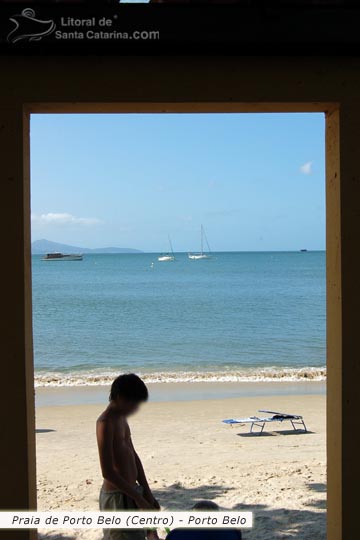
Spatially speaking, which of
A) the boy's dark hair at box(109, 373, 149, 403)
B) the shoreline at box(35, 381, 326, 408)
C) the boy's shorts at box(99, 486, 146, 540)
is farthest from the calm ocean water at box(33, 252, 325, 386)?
the boy's dark hair at box(109, 373, 149, 403)

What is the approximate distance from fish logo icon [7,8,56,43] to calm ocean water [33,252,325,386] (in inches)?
648

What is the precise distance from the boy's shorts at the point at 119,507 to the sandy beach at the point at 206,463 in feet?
6.96

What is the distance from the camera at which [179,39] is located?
133 inches

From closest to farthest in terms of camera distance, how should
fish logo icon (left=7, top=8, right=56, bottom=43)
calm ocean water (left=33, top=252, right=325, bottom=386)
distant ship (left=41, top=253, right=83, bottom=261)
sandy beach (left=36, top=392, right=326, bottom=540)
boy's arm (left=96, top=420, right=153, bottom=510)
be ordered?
fish logo icon (left=7, top=8, right=56, bottom=43), boy's arm (left=96, top=420, right=153, bottom=510), sandy beach (left=36, top=392, right=326, bottom=540), calm ocean water (left=33, top=252, right=325, bottom=386), distant ship (left=41, top=253, right=83, bottom=261)

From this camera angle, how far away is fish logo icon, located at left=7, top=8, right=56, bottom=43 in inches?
131

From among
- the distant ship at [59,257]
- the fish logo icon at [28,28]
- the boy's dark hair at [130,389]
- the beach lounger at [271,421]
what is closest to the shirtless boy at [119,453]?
the boy's dark hair at [130,389]

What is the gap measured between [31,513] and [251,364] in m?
19.9

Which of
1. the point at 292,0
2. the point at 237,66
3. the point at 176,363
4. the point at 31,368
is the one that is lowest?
the point at 176,363

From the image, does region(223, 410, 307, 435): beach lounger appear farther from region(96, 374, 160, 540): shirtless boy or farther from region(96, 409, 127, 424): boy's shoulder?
region(96, 409, 127, 424): boy's shoulder

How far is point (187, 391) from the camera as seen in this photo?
17.2 meters

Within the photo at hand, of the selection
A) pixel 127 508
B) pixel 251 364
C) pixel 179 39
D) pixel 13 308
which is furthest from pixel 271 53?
pixel 251 364

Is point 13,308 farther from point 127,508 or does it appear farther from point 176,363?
point 176,363

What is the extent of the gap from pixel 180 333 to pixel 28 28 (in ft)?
94.5

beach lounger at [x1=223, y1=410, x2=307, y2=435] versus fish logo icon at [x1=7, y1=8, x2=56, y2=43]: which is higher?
fish logo icon at [x1=7, y1=8, x2=56, y2=43]
